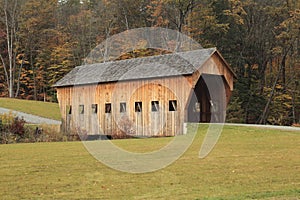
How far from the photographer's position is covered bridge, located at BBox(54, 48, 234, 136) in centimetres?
2817

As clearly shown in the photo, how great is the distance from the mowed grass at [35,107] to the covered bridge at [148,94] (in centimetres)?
887

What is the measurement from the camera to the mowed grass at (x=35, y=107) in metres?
43.3

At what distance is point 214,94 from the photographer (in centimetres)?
3266

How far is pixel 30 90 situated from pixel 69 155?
4501 cm

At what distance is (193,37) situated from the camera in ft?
150

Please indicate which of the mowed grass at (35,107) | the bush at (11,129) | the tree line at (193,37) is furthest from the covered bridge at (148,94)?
the tree line at (193,37)

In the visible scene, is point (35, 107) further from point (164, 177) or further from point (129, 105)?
point (164, 177)

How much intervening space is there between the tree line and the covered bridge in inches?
444

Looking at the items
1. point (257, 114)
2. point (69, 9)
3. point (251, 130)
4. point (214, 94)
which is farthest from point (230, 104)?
point (69, 9)

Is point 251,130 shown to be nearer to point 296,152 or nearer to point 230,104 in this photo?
point 296,152

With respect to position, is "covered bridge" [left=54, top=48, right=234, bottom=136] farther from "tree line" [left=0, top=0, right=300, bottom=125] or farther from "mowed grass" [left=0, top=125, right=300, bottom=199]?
"tree line" [left=0, top=0, right=300, bottom=125]

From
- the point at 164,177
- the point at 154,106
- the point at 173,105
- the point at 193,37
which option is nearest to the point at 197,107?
the point at 154,106

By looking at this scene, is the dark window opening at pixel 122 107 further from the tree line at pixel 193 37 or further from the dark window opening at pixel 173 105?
the tree line at pixel 193 37

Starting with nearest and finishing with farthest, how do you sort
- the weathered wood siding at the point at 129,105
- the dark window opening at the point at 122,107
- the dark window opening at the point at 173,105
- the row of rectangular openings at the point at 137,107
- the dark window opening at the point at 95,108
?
the weathered wood siding at the point at 129,105 → the dark window opening at the point at 173,105 → the row of rectangular openings at the point at 137,107 → the dark window opening at the point at 122,107 → the dark window opening at the point at 95,108
